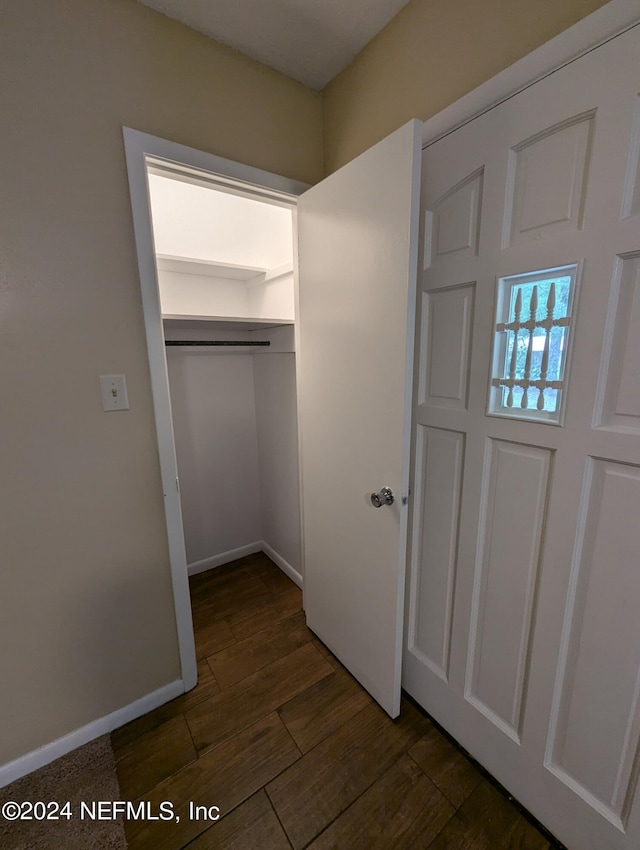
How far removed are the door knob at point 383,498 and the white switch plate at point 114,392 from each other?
94 cm

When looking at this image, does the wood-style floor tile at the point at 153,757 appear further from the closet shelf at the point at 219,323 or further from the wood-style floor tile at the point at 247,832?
the closet shelf at the point at 219,323

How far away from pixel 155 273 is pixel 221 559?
1915 millimetres

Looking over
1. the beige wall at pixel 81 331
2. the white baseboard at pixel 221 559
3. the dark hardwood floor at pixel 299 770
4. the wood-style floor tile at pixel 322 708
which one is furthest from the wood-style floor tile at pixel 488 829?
the white baseboard at pixel 221 559

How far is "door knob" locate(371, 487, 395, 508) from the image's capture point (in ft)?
3.88

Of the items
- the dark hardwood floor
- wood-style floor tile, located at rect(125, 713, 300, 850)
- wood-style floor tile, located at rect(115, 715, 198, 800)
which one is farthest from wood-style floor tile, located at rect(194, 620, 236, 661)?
wood-style floor tile, located at rect(125, 713, 300, 850)

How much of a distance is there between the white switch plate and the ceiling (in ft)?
3.85

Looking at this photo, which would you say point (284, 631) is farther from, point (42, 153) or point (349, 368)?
point (42, 153)

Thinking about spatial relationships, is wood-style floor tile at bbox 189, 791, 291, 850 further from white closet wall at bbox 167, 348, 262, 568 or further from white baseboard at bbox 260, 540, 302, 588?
white closet wall at bbox 167, 348, 262, 568

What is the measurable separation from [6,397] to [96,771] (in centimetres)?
132

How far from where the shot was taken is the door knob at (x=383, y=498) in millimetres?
1184

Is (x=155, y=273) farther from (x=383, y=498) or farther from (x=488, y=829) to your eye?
(x=488, y=829)

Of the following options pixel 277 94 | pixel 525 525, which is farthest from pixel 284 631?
pixel 277 94

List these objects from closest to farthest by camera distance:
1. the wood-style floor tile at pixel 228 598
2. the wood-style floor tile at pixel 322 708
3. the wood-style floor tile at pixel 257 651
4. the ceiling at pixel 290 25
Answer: the ceiling at pixel 290 25 → the wood-style floor tile at pixel 322 708 → the wood-style floor tile at pixel 257 651 → the wood-style floor tile at pixel 228 598

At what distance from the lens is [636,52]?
691 millimetres
